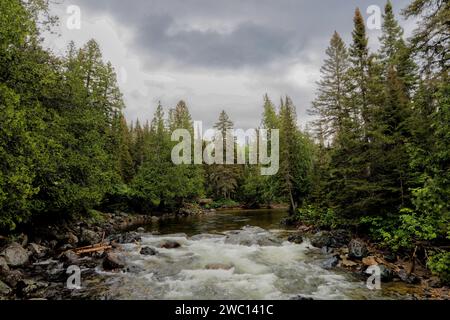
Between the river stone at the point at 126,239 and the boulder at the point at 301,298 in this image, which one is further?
the river stone at the point at 126,239

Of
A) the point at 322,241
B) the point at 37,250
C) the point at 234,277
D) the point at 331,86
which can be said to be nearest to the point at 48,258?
the point at 37,250

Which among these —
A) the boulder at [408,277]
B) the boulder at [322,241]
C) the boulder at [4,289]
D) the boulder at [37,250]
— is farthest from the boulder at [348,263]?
the boulder at [37,250]

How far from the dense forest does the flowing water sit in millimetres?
2753

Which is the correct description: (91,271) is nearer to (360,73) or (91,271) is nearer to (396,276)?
(396,276)

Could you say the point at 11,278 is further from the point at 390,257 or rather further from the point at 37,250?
the point at 390,257

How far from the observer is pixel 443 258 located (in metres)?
8.34

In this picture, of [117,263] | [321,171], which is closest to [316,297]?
[117,263]

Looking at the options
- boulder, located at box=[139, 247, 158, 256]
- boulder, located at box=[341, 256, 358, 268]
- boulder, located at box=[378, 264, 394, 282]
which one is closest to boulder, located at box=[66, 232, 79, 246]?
boulder, located at box=[139, 247, 158, 256]

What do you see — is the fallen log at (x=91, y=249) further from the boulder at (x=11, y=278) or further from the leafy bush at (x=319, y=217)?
the leafy bush at (x=319, y=217)

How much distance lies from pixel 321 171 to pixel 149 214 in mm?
22967

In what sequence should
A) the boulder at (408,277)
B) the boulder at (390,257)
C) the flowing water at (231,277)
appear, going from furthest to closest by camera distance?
the boulder at (390,257)
the boulder at (408,277)
the flowing water at (231,277)

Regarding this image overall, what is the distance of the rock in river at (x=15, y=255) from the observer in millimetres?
11234

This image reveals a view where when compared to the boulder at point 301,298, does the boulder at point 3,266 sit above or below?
above

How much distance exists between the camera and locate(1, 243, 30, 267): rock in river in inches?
442
